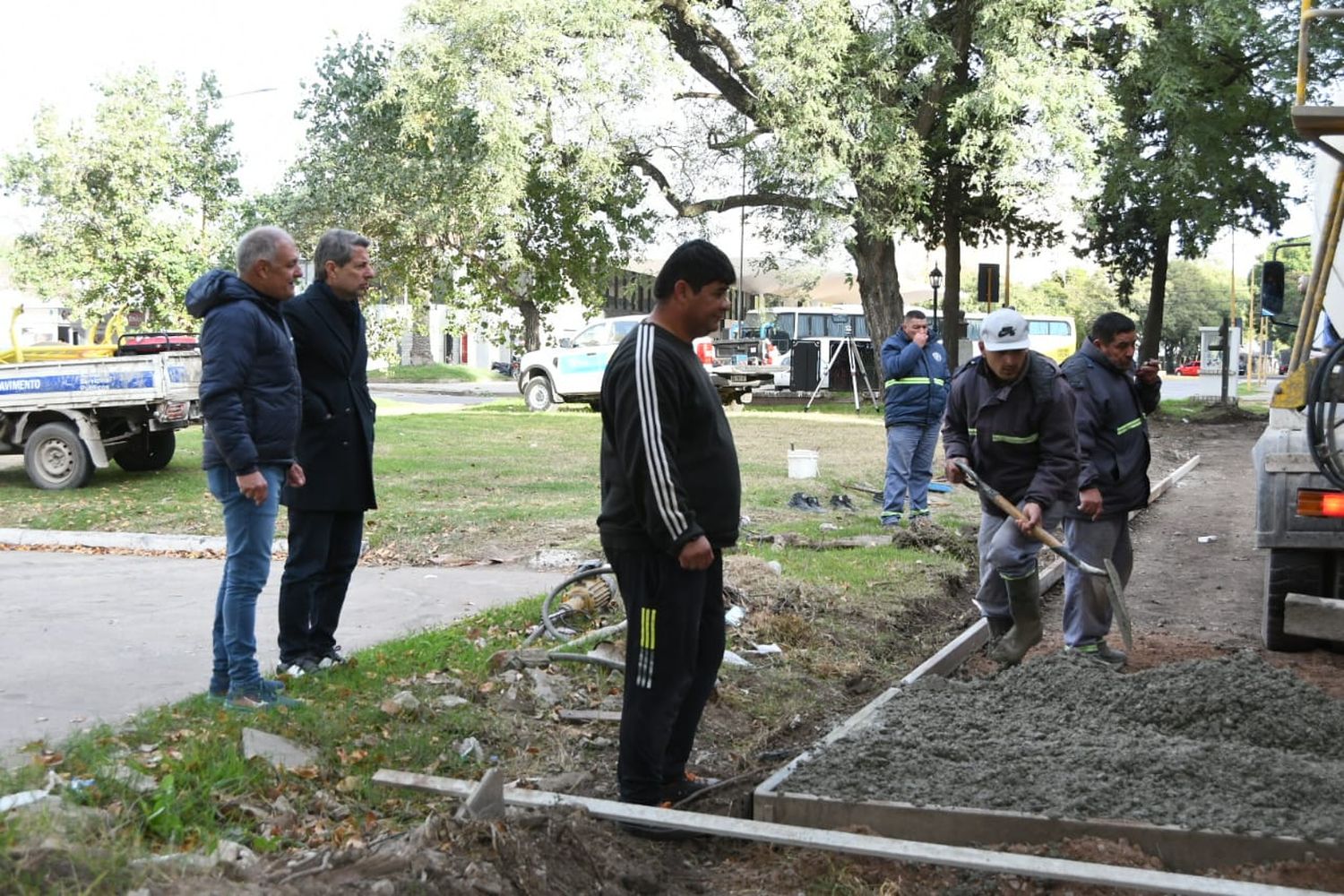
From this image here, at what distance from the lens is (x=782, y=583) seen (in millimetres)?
8211

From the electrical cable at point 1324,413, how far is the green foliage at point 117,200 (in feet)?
116

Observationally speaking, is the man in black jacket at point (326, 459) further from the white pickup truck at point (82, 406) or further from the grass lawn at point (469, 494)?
the white pickup truck at point (82, 406)

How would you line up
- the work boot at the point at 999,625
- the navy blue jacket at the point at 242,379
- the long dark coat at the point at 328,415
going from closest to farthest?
the navy blue jacket at the point at 242,379 < the long dark coat at the point at 328,415 < the work boot at the point at 999,625

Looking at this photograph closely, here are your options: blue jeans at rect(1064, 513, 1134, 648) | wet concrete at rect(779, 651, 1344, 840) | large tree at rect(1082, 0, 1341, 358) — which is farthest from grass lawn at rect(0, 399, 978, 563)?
large tree at rect(1082, 0, 1341, 358)

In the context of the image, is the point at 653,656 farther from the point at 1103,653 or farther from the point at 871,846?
the point at 1103,653

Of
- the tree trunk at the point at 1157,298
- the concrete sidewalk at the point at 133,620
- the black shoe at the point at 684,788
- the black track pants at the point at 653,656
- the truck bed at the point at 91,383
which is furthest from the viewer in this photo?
the tree trunk at the point at 1157,298

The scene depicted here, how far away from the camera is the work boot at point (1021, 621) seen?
21.5ft

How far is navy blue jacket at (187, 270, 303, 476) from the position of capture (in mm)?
5223

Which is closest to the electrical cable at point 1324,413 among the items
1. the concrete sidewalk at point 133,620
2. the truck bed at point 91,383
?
the concrete sidewalk at point 133,620

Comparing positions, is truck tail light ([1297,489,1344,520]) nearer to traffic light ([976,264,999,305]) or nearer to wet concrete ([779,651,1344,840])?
wet concrete ([779,651,1344,840])

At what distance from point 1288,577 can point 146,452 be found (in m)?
12.1

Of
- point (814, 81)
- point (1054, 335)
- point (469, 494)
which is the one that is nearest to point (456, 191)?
point (814, 81)

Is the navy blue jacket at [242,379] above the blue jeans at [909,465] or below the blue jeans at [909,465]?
above

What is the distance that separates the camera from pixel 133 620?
7.40 m
